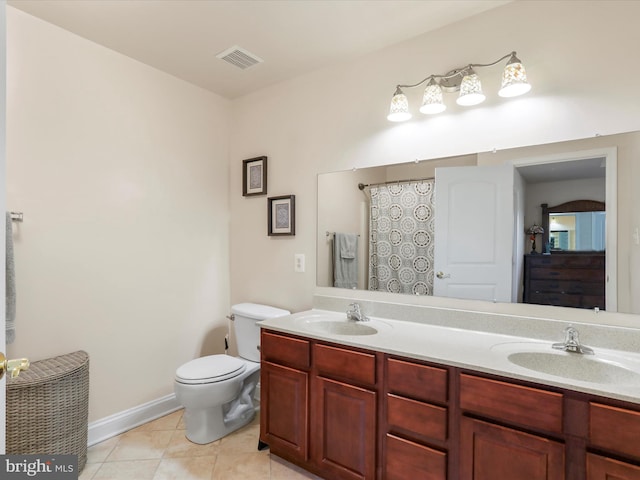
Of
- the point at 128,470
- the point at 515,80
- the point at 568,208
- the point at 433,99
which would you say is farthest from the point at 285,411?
the point at 515,80

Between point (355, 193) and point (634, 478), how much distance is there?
1764mm

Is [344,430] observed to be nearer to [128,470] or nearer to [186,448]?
[186,448]

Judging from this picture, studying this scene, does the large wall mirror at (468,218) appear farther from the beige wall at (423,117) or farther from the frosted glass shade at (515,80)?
the frosted glass shade at (515,80)

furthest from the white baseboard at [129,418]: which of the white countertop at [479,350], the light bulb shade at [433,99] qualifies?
the light bulb shade at [433,99]

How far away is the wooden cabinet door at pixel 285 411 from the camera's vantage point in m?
1.85

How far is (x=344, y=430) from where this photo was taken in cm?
171

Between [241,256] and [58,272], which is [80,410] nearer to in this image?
[58,272]

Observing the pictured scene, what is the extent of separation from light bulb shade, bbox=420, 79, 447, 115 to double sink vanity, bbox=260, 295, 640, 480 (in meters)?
1.09

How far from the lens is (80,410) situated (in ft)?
6.34

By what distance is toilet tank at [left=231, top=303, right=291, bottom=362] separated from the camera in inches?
99.4

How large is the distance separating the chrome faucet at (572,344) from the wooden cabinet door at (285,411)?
118 centimetres

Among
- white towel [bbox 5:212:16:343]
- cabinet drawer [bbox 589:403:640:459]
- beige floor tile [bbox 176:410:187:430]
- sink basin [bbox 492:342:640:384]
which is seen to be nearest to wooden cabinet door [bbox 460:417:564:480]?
cabinet drawer [bbox 589:403:640:459]

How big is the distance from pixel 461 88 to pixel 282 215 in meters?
1.44

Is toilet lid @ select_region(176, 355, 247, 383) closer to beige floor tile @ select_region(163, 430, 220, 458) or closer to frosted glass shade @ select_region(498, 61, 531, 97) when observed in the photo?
beige floor tile @ select_region(163, 430, 220, 458)
